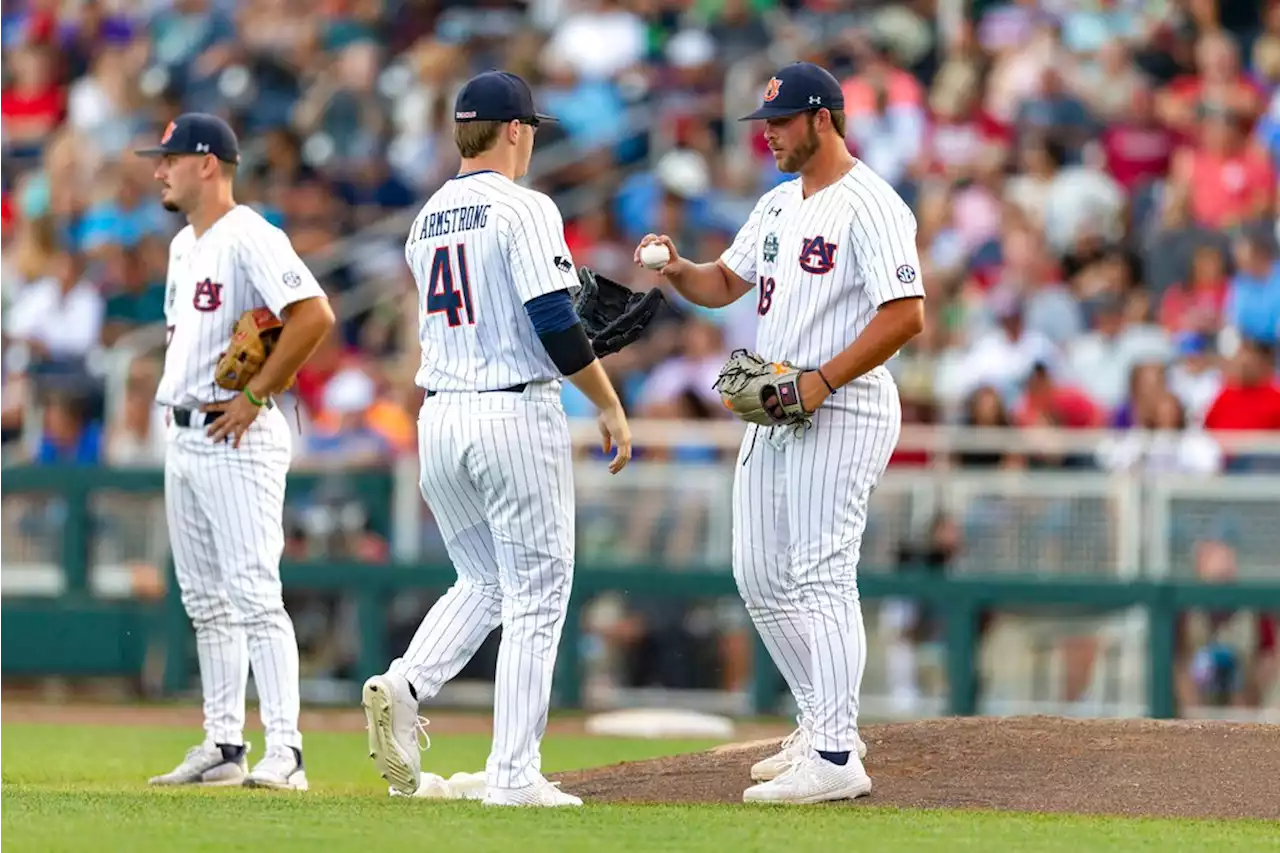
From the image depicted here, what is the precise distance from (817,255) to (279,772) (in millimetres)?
2737

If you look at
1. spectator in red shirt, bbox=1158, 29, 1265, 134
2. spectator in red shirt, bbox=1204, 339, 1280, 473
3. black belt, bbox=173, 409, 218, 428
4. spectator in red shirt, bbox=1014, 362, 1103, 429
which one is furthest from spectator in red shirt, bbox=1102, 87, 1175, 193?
black belt, bbox=173, 409, 218, 428

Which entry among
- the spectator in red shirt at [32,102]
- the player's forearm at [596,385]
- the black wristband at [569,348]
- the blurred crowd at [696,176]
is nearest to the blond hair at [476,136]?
the black wristband at [569,348]

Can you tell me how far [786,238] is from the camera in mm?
7668

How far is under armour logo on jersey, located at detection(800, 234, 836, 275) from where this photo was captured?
7500 mm

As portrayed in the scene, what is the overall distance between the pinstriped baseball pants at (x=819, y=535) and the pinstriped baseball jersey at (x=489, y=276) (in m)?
0.83

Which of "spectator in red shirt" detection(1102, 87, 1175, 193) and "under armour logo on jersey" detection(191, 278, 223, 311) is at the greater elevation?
"spectator in red shirt" detection(1102, 87, 1175, 193)

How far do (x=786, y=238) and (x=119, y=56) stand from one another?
1368 cm

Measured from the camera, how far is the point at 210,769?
28.2ft

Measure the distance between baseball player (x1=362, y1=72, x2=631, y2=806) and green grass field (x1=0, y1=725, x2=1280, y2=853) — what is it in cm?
32

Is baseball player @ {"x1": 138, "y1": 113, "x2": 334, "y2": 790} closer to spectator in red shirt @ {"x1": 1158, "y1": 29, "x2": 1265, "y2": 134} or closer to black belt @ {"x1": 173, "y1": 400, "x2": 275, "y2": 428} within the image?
black belt @ {"x1": 173, "y1": 400, "x2": 275, "y2": 428}

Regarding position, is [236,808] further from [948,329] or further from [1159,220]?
[1159,220]

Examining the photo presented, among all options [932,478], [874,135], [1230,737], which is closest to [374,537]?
[932,478]

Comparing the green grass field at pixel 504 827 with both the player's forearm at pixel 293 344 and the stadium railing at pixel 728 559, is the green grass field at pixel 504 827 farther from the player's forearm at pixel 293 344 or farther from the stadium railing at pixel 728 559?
the stadium railing at pixel 728 559

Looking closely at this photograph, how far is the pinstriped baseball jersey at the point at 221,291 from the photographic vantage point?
8.57 meters
